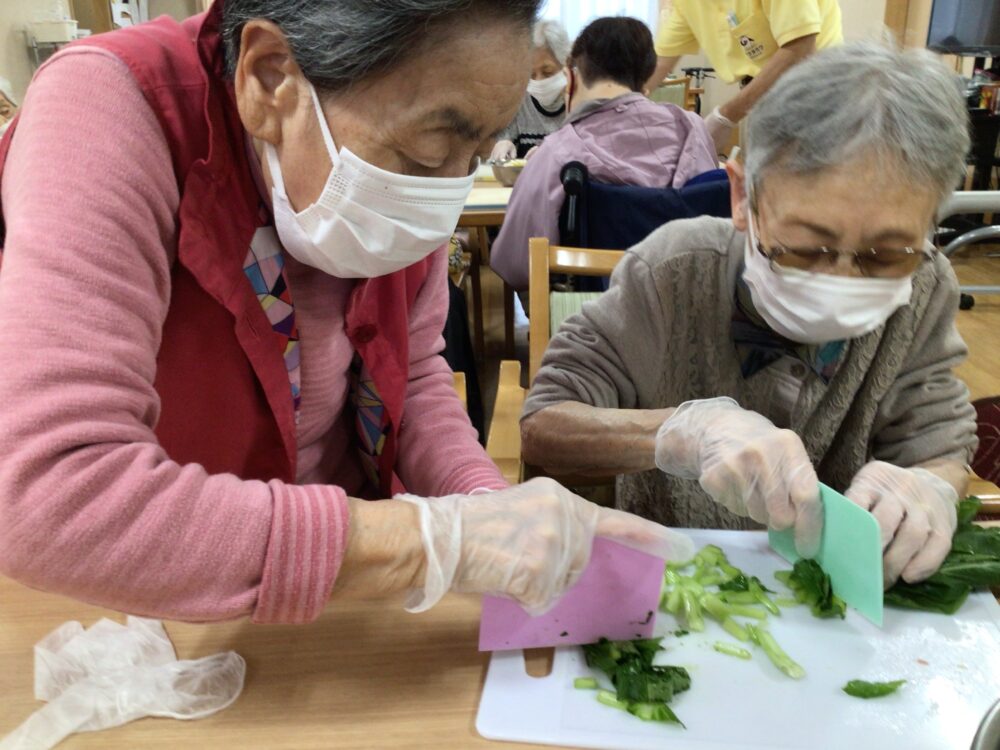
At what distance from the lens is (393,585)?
699 millimetres

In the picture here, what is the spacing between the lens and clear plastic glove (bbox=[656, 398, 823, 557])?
36.0 inches

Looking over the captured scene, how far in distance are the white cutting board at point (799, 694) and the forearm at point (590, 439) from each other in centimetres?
37

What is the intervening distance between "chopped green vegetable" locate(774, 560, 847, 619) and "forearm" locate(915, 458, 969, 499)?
0.36 m

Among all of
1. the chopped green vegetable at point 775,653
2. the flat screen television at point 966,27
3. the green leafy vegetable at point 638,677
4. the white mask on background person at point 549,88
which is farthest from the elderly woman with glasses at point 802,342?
the flat screen television at point 966,27

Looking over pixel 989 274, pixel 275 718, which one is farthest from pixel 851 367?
pixel 989 274

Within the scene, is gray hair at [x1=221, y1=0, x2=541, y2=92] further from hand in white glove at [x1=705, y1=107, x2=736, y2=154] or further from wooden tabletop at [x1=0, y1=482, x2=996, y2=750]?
hand in white glove at [x1=705, y1=107, x2=736, y2=154]

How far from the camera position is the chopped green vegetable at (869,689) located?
0.74 meters

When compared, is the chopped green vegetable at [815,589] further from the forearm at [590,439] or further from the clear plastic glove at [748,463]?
the forearm at [590,439]

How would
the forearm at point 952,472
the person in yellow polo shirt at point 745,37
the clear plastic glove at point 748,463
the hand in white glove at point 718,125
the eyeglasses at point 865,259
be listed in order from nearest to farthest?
1. the clear plastic glove at point 748,463
2. the eyeglasses at point 865,259
3. the forearm at point 952,472
4. the person in yellow polo shirt at point 745,37
5. the hand in white glove at point 718,125

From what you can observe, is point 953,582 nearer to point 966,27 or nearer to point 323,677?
point 323,677

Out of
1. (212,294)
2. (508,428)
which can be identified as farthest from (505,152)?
(212,294)

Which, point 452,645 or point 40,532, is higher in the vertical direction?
point 40,532

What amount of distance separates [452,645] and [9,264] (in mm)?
534

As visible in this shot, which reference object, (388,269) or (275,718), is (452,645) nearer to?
(275,718)
